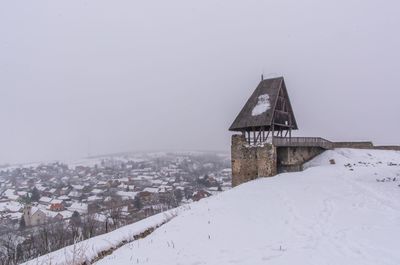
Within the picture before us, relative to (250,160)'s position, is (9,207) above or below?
below

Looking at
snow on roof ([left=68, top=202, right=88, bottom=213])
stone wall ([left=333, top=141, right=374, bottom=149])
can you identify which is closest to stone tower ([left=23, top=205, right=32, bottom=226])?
snow on roof ([left=68, top=202, right=88, bottom=213])

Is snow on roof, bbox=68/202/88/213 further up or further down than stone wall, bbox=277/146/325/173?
further down

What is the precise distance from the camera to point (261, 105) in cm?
2417

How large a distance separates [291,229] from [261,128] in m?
15.8

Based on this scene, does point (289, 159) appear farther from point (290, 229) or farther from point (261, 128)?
point (290, 229)

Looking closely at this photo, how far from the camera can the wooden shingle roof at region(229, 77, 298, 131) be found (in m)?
23.1

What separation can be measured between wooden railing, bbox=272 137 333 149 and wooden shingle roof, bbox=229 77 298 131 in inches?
58.7

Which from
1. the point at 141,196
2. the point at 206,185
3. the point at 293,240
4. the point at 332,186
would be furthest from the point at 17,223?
the point at 293,240

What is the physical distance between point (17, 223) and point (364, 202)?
170ft

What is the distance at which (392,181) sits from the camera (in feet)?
47.6

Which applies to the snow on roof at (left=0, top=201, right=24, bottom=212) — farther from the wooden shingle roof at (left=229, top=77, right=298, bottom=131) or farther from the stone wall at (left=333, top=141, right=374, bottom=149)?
the stone wall at (left=333, top=141, right=374, bottom=149)

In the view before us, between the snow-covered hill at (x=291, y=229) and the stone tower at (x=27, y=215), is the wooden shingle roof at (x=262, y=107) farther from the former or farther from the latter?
the stone tower at (x=27, y=215)

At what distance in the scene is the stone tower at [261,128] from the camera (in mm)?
21484

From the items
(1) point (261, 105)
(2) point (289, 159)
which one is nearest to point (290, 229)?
(2) point (289, 159)
